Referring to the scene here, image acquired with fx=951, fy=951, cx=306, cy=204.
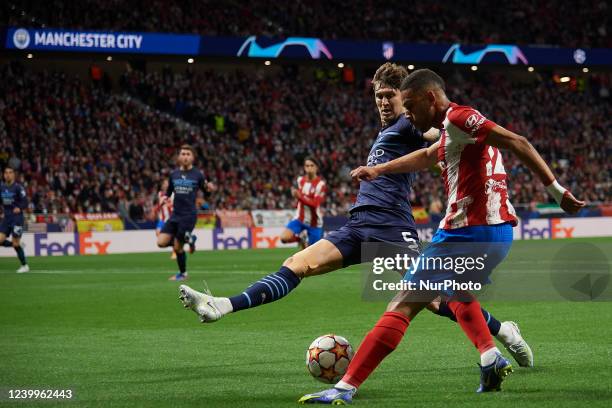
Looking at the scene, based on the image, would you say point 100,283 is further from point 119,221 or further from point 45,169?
point 45,169

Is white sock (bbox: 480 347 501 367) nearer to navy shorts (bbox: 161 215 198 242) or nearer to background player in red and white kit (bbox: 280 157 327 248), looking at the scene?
navy shorts (bbox: 161 215 198 242)

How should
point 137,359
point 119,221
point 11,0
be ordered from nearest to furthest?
point 137,359 → point 119,221 → point 11,0

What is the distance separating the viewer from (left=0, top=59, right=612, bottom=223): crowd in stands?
35.5 metres

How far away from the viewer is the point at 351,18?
155 feet

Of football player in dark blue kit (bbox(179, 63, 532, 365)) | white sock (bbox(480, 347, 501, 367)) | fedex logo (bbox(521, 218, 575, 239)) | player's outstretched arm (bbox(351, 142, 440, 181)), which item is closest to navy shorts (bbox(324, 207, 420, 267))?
football player in dark blue kit (bbox(179, 63, 532, 365))

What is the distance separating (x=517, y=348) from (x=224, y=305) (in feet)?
7.55

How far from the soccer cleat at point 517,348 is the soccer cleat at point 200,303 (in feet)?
7.38

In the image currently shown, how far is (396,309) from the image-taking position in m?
5.84

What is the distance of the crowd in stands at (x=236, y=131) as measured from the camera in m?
35.5

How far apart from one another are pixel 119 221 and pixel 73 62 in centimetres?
1448

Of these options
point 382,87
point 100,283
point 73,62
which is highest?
point 73,62

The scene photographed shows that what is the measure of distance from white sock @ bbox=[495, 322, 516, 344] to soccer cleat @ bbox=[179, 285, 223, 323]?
216cm

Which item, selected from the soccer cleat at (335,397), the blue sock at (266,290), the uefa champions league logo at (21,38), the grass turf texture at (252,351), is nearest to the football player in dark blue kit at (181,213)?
the grass turf texture at (252,351)

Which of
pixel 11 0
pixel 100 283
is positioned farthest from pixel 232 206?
pixel 100 283
